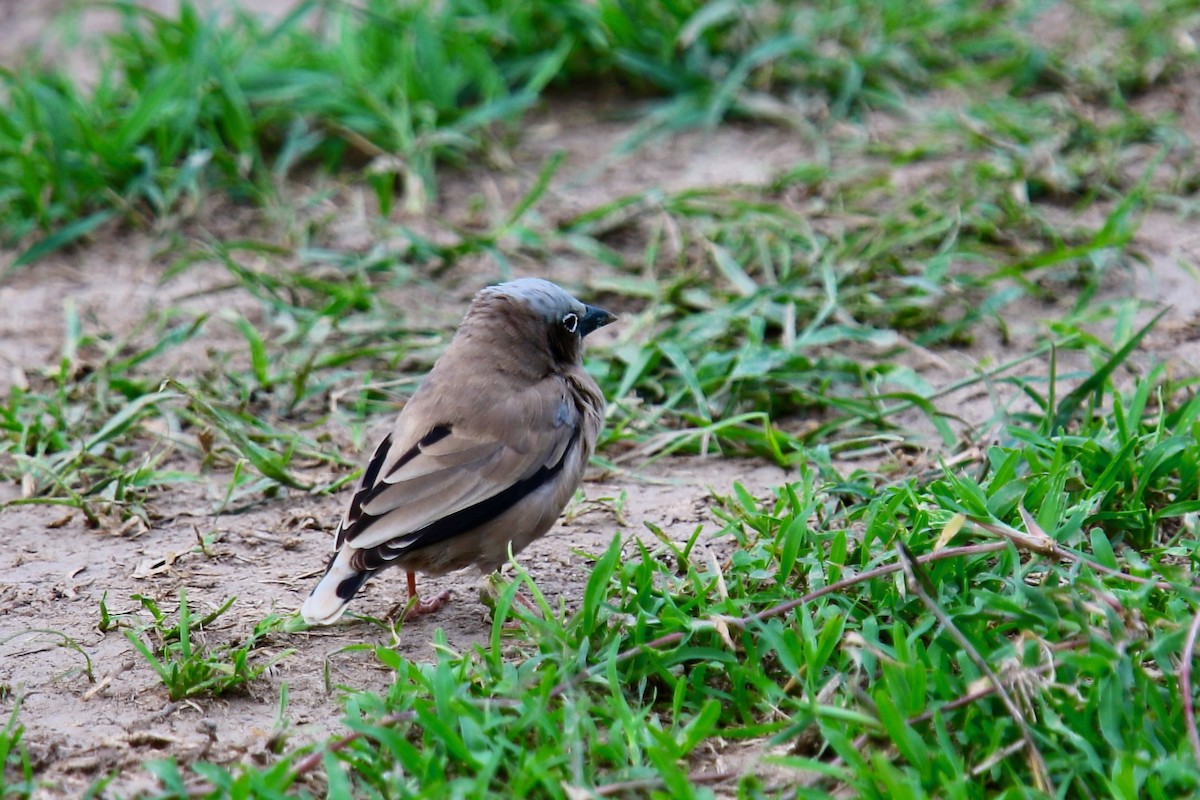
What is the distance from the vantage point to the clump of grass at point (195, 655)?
3629mm

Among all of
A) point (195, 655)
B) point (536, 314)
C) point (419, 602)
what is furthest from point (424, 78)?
point (195, 655)

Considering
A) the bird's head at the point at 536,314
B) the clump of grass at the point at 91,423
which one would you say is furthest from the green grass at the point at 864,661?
the clump of grass at the point at 91,423

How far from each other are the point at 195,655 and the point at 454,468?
92cm

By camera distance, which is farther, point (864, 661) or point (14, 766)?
point (864, 661)

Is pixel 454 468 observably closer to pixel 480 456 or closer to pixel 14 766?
pixel 480 456

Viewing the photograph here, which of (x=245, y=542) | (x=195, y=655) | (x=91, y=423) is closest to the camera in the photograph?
(x=195, y=655)

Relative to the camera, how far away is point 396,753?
3.22 meters

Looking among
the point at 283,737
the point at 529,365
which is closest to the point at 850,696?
the point at 283,737

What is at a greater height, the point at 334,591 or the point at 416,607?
the point at 334,591

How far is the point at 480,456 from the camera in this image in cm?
421

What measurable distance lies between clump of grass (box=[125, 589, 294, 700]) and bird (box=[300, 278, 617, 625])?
176 millimetres

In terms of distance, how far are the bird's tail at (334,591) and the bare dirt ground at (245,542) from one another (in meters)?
0.13

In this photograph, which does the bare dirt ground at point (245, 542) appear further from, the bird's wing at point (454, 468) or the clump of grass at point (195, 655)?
the bird's wing at point (454, 468)

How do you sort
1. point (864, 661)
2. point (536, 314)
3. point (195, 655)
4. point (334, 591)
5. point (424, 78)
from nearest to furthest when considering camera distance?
point (864, 661)
point (195, 655)
point (334, 591)
point (536, 314)
point (424, 78)
